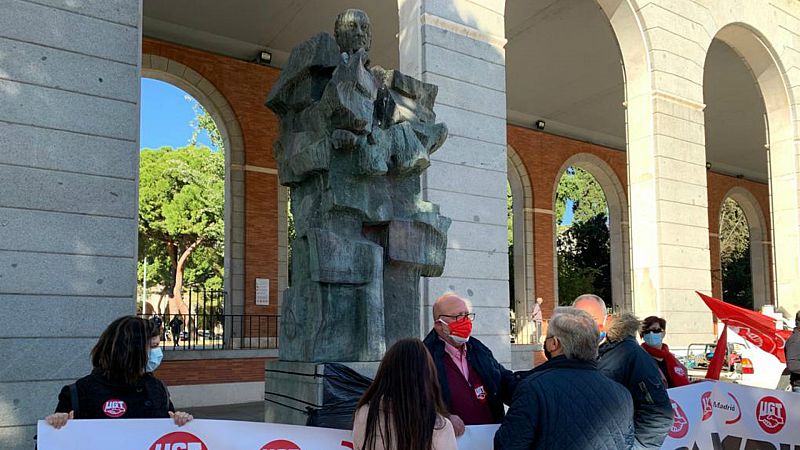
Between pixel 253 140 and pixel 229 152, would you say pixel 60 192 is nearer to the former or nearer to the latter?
pixel 229 152

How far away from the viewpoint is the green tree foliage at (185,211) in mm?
32375

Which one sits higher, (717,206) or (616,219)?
(717,206)

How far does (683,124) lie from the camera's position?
38.7ft

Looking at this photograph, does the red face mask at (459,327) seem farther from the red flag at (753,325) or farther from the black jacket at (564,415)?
the red flag at (753,325)

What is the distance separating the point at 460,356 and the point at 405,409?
44.9 inches

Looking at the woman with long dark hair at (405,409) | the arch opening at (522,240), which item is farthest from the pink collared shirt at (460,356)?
the arch opening at (522,240)

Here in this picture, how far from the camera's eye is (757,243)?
92.8 feet

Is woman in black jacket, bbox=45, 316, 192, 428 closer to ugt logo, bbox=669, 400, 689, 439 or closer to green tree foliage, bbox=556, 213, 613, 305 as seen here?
ugt logo, bbox=669, 400, 689, 439

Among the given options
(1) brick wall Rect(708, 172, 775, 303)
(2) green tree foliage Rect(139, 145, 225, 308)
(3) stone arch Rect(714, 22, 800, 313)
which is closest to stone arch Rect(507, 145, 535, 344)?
→ (3) stone arch Rect(714, 22, 800, 313)

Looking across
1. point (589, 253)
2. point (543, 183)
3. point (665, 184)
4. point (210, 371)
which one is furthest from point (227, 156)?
point (589, 253)

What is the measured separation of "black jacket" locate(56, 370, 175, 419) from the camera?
10.1 ft

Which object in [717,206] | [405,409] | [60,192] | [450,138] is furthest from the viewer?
[717,206]

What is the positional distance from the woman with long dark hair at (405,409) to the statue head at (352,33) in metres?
3.48

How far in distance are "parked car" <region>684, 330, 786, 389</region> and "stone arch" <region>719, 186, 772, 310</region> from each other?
60.6 feet
